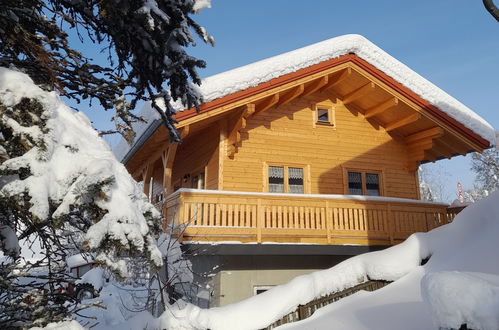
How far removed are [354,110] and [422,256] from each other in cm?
717

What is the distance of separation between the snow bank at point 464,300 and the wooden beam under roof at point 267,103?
855cm

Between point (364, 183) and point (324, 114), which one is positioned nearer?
point (364, 183)

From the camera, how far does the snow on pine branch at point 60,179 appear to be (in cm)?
276

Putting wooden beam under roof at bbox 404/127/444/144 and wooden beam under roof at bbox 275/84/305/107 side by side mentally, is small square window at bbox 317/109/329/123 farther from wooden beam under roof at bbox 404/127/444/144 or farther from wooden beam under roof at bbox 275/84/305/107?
wooden beam under roof at bbox 404/127/444/144

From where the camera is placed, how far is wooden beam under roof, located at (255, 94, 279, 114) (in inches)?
471

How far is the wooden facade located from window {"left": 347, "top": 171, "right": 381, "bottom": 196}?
8 centimetres

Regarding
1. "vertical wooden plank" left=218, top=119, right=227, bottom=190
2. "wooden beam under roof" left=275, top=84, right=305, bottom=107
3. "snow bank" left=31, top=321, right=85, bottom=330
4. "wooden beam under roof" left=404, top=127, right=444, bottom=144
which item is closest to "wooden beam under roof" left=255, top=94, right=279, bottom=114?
"wooden beam under roof" left=275, top=84, right=305, bottom=107

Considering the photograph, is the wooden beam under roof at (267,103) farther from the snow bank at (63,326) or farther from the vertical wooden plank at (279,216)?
the snow bank at (63,326)

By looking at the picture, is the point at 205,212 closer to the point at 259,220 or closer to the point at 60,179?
the point at 259,220

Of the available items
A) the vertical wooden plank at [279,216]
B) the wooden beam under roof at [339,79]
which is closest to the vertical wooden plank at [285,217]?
the vertical wooden plank at [279,216]

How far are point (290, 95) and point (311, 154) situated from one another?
216 centimetres

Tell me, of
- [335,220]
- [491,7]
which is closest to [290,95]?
[335,220]

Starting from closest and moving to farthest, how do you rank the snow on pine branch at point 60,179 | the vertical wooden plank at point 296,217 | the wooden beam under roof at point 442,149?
1. the snow on pine branch at point 60,179
2. the vertical wooden plank at point 296,217
3. the wooden beam under roof at point 442,149

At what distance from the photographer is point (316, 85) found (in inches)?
525
